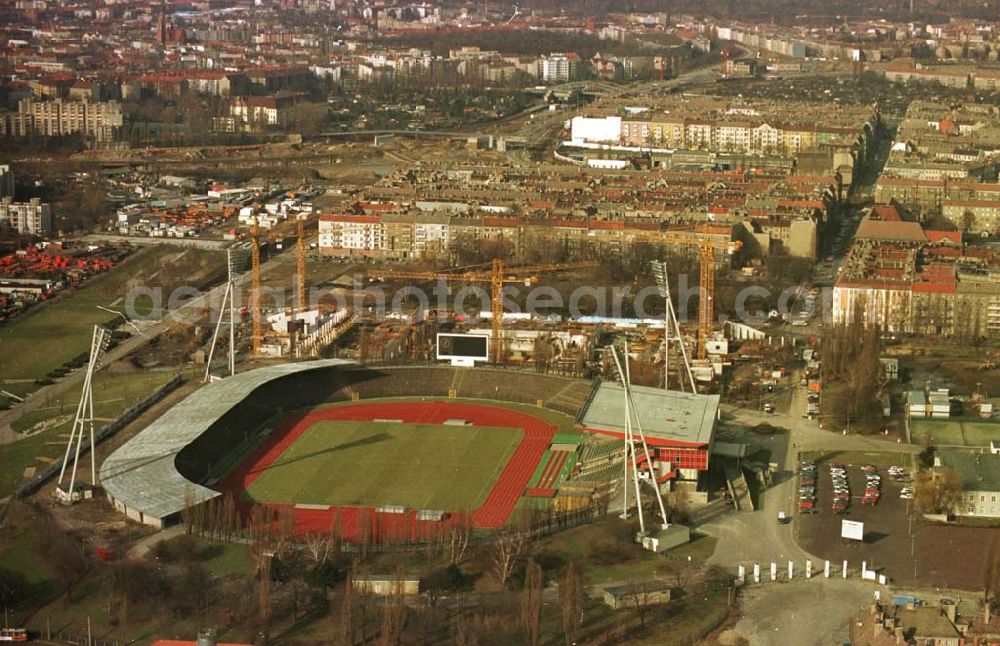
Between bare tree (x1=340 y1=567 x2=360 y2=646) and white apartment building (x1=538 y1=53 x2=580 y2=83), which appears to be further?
white apartment building (x1=538 y1=53 x2=580 y2=83)

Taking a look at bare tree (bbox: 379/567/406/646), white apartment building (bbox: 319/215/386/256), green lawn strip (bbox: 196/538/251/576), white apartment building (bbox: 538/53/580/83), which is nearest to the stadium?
green lawn strip (bbox: 196/538/251/576)

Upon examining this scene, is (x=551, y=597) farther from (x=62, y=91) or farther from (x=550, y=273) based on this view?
(x=62, y=91)

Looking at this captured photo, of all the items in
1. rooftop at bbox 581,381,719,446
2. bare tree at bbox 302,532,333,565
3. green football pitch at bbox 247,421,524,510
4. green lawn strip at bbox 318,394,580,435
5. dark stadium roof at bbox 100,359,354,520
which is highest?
rooftop at bbox 581,381,719,446

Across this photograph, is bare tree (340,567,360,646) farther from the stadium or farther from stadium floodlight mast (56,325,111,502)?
stadium floodlight mast (56,325,111,502)

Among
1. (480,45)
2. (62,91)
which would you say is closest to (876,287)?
(62,91)

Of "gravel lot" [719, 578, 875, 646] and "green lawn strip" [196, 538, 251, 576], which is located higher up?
"green lawn strip" [196, 538, 251, 576]
